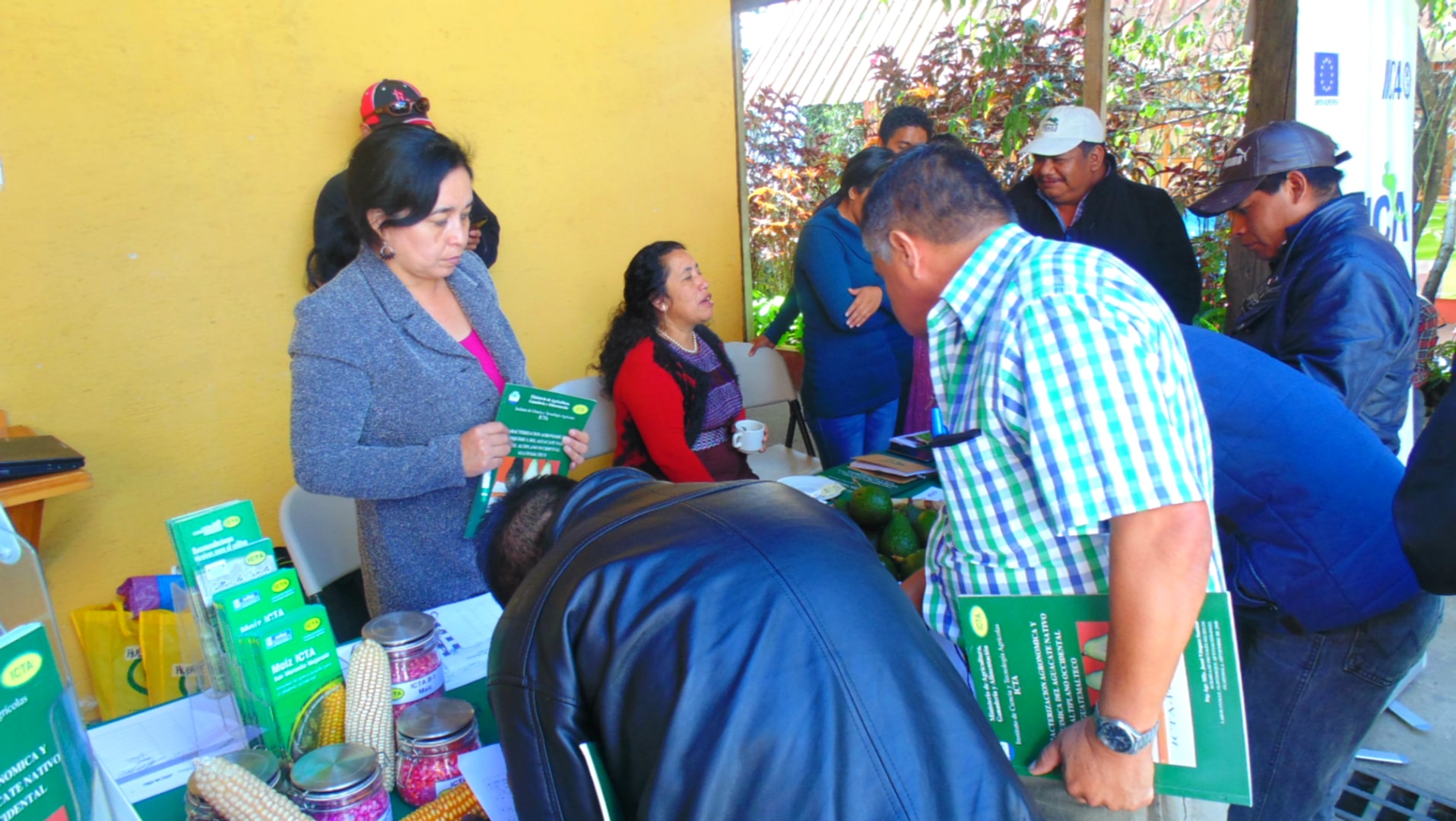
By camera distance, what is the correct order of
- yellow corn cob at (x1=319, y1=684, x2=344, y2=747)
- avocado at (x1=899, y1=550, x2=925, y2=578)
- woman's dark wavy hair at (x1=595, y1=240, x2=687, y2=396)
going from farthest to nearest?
woman's dark wavy hair at (x1=595, y1=240, x2=687, y2=396) → avocado at (x1=899, y1=550, x2=925, y2=578) → yellow corn cob at (x1=319, y1=684, x2=344, y2=747)

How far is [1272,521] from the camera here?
5.07 feet

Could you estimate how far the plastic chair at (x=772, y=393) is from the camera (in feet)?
13.0

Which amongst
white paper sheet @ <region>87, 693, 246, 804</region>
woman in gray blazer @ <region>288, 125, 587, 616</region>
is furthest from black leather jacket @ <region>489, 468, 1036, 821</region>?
woman in gray blazer @ <region>288, 125, 587, 616</region>

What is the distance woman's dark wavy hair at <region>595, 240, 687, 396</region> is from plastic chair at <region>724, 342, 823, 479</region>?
847 mm

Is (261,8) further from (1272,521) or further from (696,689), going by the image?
(1272,521)

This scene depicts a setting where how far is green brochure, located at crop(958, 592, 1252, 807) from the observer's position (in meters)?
1.23

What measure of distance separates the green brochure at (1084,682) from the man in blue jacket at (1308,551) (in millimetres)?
419

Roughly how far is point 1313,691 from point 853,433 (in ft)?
6.83

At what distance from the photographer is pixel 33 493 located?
2453mm

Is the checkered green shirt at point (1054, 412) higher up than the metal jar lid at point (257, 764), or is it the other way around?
the checkered green shirt at point (1054, 412)

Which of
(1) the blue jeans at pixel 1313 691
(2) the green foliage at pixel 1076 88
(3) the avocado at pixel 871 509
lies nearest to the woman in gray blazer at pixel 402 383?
(3) the avocado at pixel 871 509

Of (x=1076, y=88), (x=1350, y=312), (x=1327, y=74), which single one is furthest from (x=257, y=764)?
(x=1076, y=88)

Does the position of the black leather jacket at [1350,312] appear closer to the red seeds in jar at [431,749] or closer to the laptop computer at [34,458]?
the red seeds in jar at [431,749]

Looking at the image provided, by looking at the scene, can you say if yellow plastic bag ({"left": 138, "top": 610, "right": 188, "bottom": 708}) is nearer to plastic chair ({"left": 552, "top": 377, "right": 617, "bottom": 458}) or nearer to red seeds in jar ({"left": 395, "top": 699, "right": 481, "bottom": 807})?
red seeds in jar ({"left": 395, "top": 699, "right": 481, "bottom": 807})
